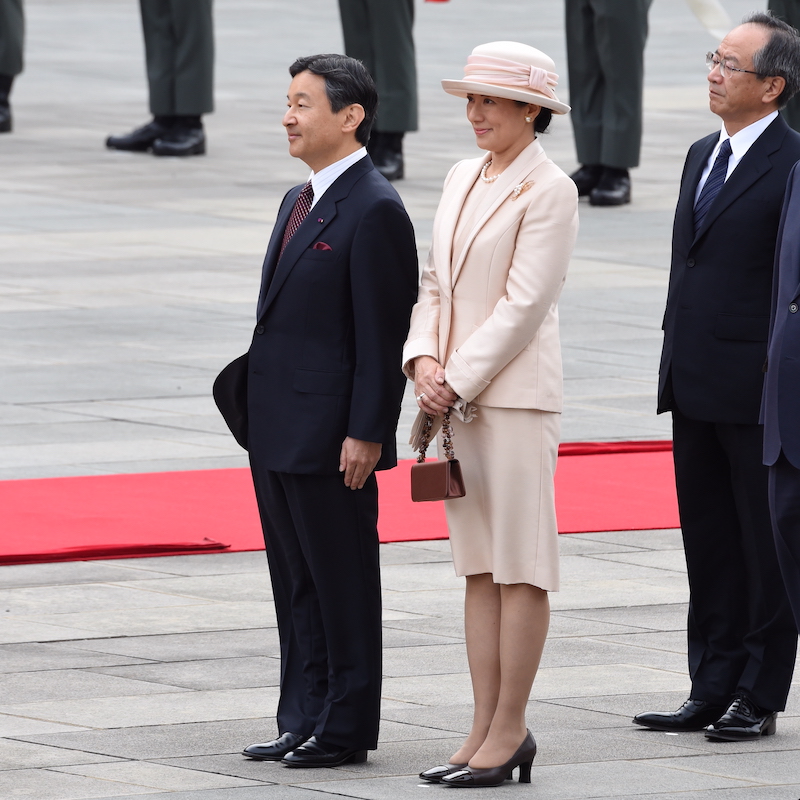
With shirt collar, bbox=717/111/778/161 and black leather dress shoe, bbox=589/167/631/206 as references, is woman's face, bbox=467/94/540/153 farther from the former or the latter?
black leather dress shoe, bbox=589/167/631/206

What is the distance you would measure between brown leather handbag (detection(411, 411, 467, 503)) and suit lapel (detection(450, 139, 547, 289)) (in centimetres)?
39

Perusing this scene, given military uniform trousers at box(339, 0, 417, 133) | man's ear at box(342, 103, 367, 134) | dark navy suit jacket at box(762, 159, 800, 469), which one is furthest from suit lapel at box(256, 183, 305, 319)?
military uniform trousers at box(339, 0, 417, 133)

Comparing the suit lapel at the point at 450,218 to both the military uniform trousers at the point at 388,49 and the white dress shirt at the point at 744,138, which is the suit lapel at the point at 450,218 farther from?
the military uniform trousers at the point at 388,49

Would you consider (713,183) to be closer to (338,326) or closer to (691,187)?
(691,187)

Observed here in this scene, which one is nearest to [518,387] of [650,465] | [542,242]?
[542,242]

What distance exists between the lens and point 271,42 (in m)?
28.9

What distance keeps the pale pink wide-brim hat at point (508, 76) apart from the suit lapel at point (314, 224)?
36 centimetres

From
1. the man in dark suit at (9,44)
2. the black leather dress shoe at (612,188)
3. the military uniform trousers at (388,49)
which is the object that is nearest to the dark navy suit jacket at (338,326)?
the black leather dress shoe at (612,188)

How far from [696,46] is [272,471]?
24.8 metres

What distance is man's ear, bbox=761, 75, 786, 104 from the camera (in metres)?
5.31

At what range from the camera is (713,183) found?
5473mm

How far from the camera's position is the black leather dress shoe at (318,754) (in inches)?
199

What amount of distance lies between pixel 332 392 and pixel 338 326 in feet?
0.55

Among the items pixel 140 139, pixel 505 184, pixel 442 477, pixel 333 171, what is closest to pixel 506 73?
pixel 505 184
